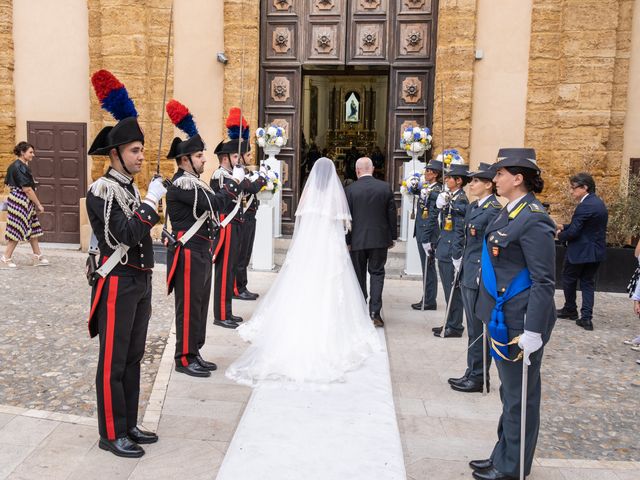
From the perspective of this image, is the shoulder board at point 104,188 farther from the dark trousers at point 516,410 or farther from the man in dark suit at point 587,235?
the man in dark suit at point 587,235

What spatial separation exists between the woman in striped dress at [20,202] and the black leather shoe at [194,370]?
5.98 meters

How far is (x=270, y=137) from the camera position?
11398 millimetres

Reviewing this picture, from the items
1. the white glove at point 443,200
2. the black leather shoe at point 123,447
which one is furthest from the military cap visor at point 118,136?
the white glove at point 443,200

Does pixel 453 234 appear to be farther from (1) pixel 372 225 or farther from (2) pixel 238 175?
(2) pixel 238 175

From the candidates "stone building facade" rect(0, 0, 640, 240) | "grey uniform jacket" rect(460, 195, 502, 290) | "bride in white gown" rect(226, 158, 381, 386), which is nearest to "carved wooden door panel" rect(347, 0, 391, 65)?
"stone building facade" rect(0, 0, 640, 240)

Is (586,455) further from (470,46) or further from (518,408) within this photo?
(470,46)

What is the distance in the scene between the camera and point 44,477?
3.75 metres

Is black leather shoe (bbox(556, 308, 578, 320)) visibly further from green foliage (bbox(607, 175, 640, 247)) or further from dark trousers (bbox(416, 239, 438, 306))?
green foliage (bbox(607, 175, 640, 247))

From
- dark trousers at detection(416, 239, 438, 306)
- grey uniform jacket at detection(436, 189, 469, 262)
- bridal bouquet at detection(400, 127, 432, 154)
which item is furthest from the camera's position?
bridal bouquet at detection(400, 127, 432, 154)

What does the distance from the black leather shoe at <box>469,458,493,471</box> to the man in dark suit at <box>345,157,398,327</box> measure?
11.3 ft

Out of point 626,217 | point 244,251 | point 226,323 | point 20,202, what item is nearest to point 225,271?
point 226,323

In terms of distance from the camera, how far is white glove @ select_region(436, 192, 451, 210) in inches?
284

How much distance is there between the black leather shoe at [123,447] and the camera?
4.04 m

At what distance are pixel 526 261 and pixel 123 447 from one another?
2.81 m
